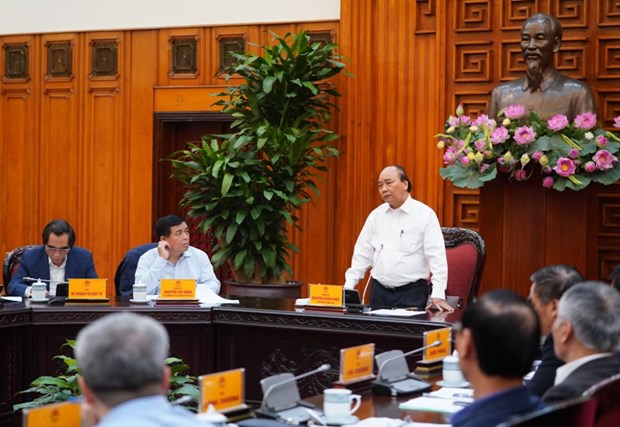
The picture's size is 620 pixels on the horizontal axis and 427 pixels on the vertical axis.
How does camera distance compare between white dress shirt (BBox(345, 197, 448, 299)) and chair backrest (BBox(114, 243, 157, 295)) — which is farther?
chair backrest (BBox(114, 243, 157, 295))

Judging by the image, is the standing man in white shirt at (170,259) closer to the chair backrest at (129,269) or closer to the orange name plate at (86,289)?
the chair backrest at (129,269)

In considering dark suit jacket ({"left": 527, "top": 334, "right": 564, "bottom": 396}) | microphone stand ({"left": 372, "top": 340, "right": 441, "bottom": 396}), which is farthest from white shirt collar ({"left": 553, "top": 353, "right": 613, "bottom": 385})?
microphone stand ({"left": 372, "top": 340, "right": 441, "bottom": 396})

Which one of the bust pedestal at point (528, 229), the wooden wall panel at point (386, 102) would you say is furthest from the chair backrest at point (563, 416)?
A: the wooden wall panel at point (386, 102)

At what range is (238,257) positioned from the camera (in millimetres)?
7172

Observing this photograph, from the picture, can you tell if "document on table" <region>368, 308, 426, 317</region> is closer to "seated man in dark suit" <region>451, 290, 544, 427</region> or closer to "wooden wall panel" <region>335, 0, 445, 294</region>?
"wooden wall panel" <region>335, 0, 445, 294</region>

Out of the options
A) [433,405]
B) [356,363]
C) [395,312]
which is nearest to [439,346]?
[356,363]

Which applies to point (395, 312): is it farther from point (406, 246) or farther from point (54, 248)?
point (54, 248)

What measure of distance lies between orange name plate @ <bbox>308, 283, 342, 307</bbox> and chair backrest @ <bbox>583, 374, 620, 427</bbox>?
2.85 m

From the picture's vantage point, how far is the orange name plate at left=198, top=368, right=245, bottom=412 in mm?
2834

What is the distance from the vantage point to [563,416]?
2.15m

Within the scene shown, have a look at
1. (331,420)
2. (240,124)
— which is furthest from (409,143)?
(331,420)

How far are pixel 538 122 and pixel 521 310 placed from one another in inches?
153

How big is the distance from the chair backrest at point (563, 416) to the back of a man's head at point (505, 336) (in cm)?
12

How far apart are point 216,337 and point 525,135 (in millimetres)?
2079
